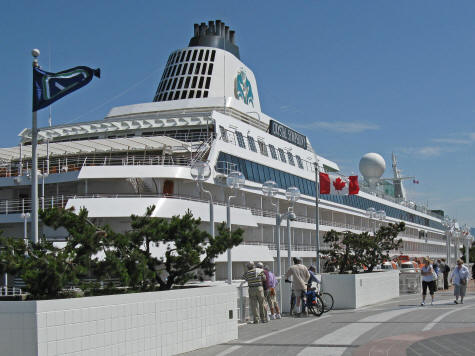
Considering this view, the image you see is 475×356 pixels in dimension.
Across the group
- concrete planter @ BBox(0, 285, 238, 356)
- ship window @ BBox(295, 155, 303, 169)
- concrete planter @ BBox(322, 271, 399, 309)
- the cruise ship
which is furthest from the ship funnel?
concrete planter @ BBox(0, 285, 238, 356)

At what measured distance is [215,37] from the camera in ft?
144

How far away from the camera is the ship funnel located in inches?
1726

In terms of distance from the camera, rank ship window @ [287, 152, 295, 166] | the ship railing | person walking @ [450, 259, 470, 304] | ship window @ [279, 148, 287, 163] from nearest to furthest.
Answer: person walking @ [450, 259, 470, 304] → the ship railing → ship window @ [279, 148, 287, 163] → ship window @ [287, 152, 295, 166]

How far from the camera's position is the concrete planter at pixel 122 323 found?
805cm

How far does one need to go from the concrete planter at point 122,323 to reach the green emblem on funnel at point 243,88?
31.1 meters

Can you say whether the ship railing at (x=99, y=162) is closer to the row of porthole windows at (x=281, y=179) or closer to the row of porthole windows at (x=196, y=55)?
the row of porthole windows at (x=281, y=179)

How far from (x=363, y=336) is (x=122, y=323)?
17.9ft

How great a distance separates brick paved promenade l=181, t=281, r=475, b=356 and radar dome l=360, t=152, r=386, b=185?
4983cm

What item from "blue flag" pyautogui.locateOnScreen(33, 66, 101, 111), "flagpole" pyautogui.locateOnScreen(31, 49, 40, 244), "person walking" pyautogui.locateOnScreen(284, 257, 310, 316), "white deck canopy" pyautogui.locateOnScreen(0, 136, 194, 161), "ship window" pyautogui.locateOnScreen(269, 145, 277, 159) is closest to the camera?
"flagpole" pyautogui.locateOnScreen(31, 49, 40, 244)

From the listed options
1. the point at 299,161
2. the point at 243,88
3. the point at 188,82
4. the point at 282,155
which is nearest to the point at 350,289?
the point at 282,155

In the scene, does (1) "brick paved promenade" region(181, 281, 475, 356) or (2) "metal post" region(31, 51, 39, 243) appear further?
(2) "metal post" region(31, 51, 39, 243)

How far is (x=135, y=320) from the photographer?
988cm

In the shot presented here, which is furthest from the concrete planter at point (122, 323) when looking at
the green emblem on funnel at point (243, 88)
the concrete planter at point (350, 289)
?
the green emblem on funnel at point (243, 88)

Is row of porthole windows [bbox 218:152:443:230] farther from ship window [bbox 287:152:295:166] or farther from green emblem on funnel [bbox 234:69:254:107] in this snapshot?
green emblem on funnel [bbox 234:69:254:107]
